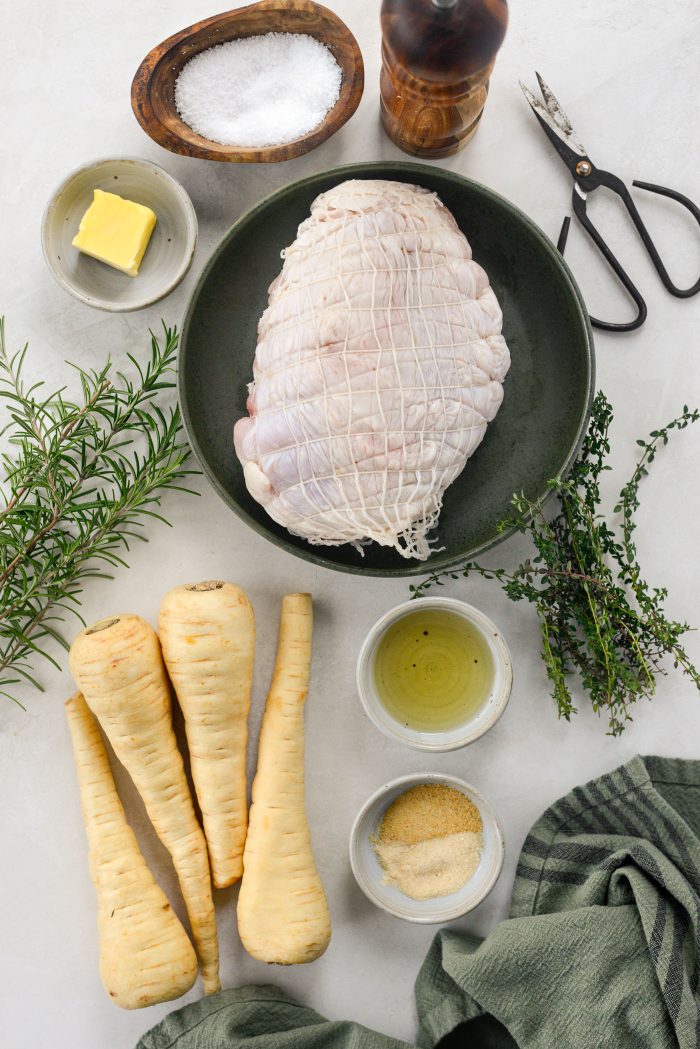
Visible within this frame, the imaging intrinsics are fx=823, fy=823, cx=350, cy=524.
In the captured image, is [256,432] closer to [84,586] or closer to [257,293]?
[257,293]

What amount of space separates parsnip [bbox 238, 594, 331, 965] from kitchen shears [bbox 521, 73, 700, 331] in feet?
2.45

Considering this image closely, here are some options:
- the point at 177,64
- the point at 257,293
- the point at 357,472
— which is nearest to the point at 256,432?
the point at 357,472

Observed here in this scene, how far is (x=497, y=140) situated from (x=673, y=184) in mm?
310

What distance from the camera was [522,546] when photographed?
1.42 metres

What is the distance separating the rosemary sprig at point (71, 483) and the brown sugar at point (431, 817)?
63 cm

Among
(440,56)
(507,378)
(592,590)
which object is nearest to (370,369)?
(507,378)

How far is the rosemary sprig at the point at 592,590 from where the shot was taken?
1243 mm

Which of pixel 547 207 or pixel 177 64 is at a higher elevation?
pixel 177 64

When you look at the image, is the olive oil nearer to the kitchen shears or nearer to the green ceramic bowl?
the green ceramic bowl


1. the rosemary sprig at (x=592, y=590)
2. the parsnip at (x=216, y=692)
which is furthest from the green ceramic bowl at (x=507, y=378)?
the parsnip at (x=216, y=692)

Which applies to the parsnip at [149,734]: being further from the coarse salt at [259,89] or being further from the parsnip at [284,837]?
the coarse salt at [259,89]

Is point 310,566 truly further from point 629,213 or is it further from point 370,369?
point 629,213

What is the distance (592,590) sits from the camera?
4.22ft

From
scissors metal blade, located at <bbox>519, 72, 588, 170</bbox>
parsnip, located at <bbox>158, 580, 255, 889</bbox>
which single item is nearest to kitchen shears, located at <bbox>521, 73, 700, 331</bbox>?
scissors metal blade, located at <bbox>519, 72, 588, 170</bbox>
